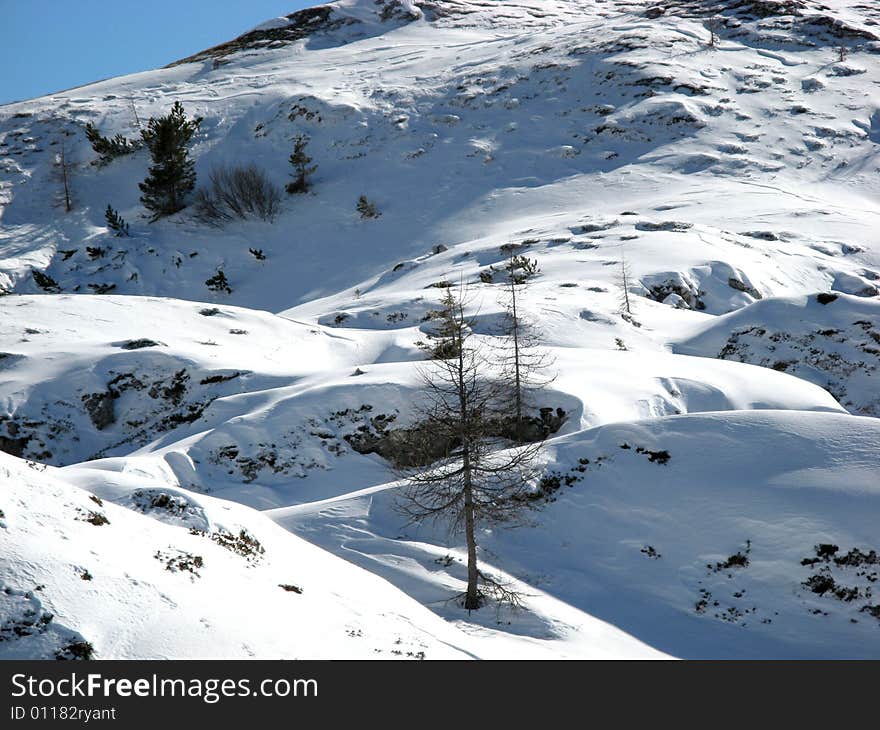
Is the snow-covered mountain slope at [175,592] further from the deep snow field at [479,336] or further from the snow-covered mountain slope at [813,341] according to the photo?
the snow-covered mountain slope at [813,341]

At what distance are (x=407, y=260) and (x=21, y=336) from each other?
76.5 ft

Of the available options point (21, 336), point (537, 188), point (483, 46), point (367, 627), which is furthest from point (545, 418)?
point (483, 46)

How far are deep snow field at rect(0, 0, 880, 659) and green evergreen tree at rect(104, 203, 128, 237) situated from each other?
666 millimetres

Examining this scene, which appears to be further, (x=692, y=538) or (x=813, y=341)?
(x=813, y=341)

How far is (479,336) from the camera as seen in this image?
28.7 m

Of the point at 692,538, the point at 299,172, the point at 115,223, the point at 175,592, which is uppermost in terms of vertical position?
the point at 299,172

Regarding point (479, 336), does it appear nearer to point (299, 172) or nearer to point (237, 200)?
point (237, 200)

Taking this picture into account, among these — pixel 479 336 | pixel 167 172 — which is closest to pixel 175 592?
pixel 479 336

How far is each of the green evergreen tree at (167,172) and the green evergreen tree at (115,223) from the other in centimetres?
259

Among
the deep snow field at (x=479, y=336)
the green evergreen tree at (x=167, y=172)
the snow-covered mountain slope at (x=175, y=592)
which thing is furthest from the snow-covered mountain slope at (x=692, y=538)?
the green evergreen tree at (x=167, y=172)

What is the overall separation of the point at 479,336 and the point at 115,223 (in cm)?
3409

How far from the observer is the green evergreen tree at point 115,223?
165ft

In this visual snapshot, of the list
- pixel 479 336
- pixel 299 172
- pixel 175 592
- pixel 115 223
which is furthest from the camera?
pixel 299 172
